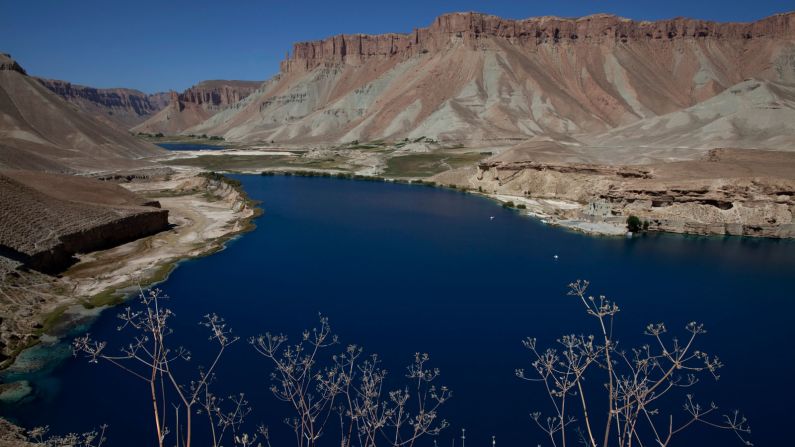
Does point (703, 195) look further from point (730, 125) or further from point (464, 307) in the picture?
point (730, 125)

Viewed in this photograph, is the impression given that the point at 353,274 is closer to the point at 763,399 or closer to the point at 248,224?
the point at 248,224

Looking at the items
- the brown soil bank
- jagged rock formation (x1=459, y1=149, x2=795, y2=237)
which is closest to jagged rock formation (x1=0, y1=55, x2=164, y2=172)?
the brown soil bank

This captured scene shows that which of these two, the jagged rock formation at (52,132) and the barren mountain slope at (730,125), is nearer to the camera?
the jagged rock formation at (52,132)

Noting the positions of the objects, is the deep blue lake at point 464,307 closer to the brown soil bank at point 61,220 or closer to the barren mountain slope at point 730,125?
the brown soil bank at point 61,220

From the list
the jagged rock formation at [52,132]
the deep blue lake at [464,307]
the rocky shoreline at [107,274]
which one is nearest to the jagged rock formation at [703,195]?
the deep blue lake at [464,307]

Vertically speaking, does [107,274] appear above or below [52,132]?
below

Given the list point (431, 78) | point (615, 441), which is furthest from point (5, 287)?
point (431, 78)

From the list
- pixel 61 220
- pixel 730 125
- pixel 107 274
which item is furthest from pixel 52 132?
pixel 730 125

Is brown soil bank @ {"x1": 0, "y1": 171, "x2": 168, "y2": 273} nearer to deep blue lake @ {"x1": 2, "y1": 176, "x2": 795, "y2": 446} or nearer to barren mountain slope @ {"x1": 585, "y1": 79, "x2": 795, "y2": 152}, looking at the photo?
deep blue lake @ {"x1": 2, "y1": 176, "x2": 795, "y2": 446}
